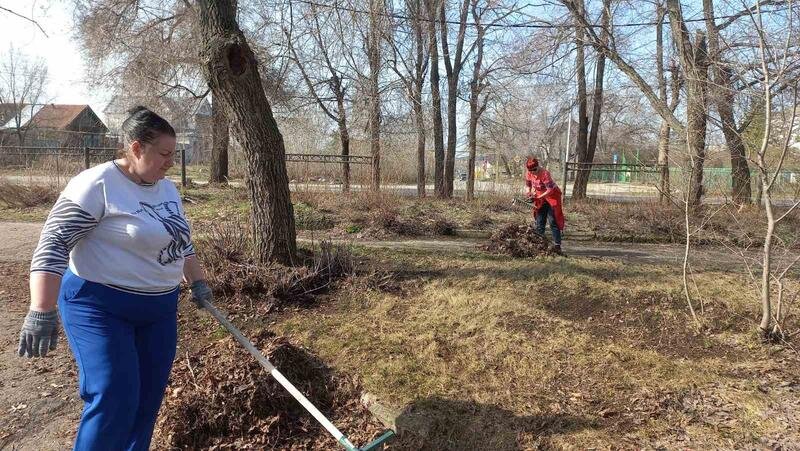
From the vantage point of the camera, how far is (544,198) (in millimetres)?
7605

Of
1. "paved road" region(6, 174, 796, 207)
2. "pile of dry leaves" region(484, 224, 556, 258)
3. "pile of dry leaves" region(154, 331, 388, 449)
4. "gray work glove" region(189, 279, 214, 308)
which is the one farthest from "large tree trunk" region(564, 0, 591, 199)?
"gray work glove" region(189, 279, 214, 308)

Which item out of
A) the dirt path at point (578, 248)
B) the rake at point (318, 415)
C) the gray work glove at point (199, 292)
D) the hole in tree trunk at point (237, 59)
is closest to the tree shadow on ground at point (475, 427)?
the rake at point (318, 415)

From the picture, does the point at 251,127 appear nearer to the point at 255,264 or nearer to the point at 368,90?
the point at 255,264

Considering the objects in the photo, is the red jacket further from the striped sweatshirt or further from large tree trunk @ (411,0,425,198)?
large tree trunk @ (411,0,425,198)

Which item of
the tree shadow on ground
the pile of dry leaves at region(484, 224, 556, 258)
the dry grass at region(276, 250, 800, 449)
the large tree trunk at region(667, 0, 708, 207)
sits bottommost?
the tree shadow on ground

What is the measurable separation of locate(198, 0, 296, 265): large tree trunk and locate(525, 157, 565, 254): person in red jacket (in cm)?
396

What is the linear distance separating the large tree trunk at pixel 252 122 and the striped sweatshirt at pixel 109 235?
2832 millimetres

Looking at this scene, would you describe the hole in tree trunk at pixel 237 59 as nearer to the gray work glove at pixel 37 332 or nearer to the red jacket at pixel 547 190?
the gray work glove at pixel 37 332

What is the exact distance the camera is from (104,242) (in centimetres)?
207

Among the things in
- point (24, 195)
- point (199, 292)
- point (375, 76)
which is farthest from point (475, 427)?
point (375, 76)

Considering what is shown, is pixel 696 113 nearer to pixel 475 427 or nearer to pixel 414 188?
pixel 475 427

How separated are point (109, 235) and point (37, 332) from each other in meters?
0.45

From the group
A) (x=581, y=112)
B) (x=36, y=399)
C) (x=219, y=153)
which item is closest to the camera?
(x=36, y=399)

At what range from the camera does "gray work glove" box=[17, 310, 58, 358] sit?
197 centimetres
